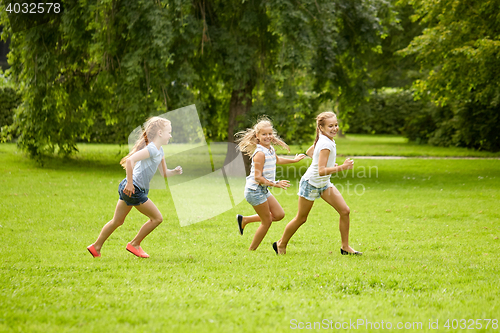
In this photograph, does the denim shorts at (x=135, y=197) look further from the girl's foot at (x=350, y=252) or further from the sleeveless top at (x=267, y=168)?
the girl's foot at (x=350, y=252)

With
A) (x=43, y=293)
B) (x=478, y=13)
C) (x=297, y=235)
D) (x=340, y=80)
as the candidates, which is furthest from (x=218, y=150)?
(x=43, y=293)

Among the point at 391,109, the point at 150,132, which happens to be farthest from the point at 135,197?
the point at 391,109

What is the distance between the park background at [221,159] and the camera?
4371mm

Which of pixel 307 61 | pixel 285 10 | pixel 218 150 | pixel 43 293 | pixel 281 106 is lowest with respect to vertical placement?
pixel 218 150

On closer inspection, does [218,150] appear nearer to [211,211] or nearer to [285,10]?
[285,10]

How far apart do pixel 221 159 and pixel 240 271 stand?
1650 cm

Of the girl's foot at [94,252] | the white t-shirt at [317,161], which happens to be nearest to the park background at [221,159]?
the girl's foot at [94,252]

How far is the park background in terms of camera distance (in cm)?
437

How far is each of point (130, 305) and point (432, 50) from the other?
15726 millimetres

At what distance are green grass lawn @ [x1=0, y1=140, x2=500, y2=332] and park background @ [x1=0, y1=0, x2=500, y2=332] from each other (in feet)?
0.09

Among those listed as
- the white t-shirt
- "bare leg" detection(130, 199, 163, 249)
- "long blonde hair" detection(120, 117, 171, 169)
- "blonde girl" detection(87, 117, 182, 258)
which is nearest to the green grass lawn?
"bare leg" detection(130, 199, 163, 249)

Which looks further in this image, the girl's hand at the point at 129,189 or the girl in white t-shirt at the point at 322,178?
the girl in white t-shirt at the point at 322,178

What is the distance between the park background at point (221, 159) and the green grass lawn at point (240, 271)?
0.09ft

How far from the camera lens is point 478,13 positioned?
16.4 meters
